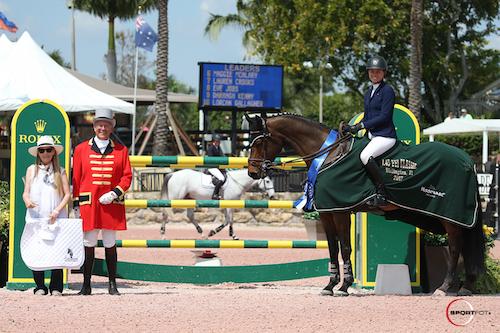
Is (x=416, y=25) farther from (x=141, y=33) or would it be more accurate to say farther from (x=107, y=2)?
(x=107, y=2)

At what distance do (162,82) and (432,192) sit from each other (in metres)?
23.7

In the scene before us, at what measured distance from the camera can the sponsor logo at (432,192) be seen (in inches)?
443

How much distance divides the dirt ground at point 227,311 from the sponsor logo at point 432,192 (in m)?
1.11

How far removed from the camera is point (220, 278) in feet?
39.8

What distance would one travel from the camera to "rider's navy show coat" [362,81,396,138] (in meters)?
11.1

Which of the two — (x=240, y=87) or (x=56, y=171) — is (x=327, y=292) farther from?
(x=240, y=87)

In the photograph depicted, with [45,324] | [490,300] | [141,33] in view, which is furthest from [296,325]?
[141,33]

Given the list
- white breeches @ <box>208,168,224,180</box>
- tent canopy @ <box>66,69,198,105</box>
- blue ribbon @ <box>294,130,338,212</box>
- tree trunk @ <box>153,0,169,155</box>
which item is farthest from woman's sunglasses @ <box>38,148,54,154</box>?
tent canopy @ <box>66,69,198,105</box>

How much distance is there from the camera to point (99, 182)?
432 inches

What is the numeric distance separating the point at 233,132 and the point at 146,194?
6588mm

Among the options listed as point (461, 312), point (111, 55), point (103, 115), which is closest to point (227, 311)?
point (461, 312)

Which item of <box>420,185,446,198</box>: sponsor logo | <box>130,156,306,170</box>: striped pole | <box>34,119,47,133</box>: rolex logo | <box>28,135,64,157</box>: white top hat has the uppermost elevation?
<box>34,119,47,133</box>: rolex logo

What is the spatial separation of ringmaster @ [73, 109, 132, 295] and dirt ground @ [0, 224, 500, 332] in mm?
480

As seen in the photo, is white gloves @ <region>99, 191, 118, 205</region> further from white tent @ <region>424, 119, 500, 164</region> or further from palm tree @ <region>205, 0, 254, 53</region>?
palm tree @ <region>205, 0, 254, 53</region>
